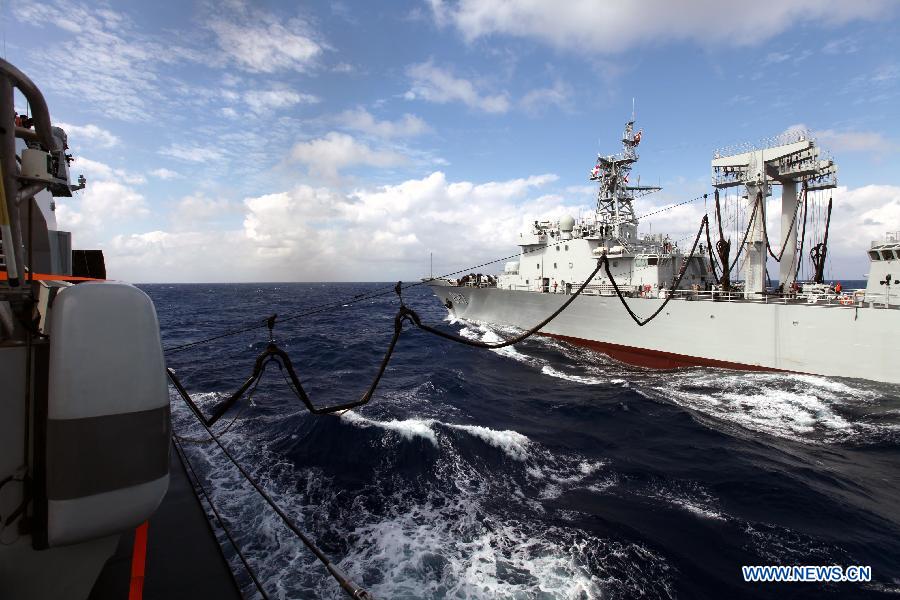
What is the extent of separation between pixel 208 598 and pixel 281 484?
4.59m

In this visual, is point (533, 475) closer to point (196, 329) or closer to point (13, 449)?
point (13, 449)

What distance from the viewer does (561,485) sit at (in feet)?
28.3

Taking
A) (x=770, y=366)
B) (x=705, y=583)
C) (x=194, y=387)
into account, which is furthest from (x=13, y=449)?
(x=770, y=366)

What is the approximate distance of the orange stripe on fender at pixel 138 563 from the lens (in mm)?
3832

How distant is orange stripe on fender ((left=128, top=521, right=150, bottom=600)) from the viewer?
3.83 m

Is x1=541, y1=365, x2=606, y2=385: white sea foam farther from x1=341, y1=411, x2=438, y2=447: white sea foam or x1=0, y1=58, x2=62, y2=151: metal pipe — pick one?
x1=0, y1=58, x2=62, y2=151: metal pipe

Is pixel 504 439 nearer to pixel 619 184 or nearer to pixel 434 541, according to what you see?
pixel 434 541

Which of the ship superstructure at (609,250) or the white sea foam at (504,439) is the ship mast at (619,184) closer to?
the ship superstructure at (609,250)

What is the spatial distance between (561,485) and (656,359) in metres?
15.6

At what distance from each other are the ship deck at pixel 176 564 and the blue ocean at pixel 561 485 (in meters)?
1.25

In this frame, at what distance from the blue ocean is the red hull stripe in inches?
97.8

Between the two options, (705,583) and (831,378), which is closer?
(705,583)

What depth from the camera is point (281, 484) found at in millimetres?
8438

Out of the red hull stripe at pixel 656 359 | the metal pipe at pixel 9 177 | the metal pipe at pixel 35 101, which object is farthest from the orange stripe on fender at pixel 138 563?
the red hull stripe at pixel 656 359
